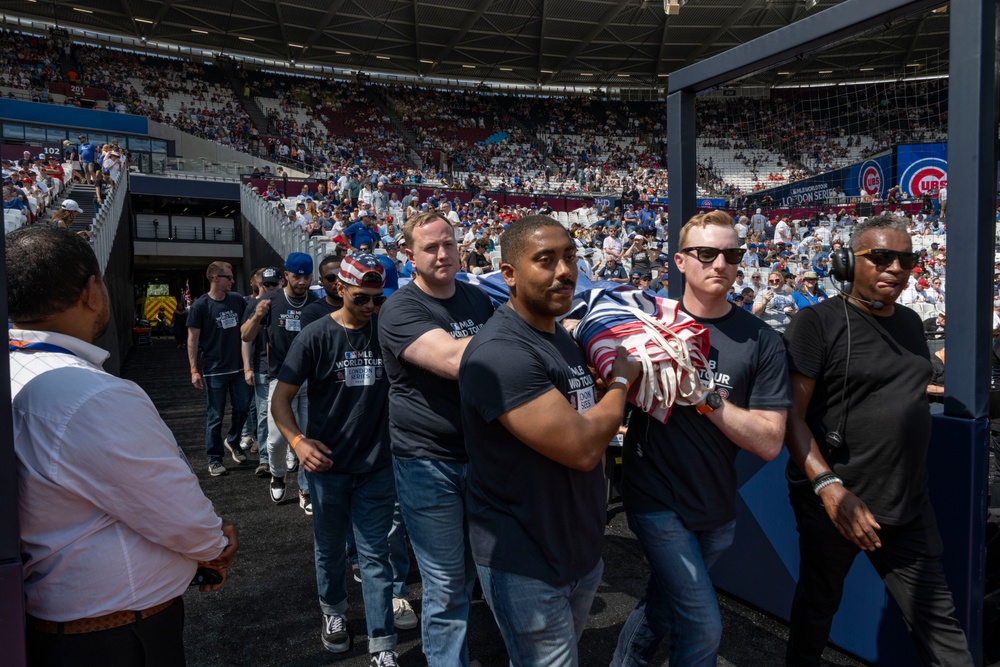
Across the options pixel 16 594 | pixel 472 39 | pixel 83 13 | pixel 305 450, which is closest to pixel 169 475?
pixel 16 594

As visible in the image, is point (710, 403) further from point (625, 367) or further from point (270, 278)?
point (270, 278)

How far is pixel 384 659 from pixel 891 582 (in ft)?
6.70

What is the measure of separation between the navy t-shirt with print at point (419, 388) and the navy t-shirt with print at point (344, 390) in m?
0.41

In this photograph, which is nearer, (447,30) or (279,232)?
(279,232)

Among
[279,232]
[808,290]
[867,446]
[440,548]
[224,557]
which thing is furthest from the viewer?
[279,232]

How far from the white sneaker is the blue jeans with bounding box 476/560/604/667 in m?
1.70

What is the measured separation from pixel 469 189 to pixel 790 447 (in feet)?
81.5

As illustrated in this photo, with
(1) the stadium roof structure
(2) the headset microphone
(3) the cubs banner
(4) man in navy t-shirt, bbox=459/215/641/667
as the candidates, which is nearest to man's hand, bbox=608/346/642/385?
(4) man in navy t-shirt, bbox=459/215/641/667

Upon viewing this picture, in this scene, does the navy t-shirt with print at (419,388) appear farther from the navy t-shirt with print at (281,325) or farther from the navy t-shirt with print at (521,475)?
the navy t-shirt with print at (281,325)

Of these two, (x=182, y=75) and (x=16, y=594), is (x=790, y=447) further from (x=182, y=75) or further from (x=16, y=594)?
(x=182, y=75)

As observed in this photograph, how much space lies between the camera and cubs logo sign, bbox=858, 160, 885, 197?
7.93 m

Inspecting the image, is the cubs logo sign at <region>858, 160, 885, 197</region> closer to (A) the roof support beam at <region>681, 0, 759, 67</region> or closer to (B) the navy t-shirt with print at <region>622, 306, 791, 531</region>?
(B) the navy t-shirt with print at <region>622, 306, 791, 531</region>

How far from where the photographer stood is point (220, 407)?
21.4ft

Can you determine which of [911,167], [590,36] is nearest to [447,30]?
[590,36]
